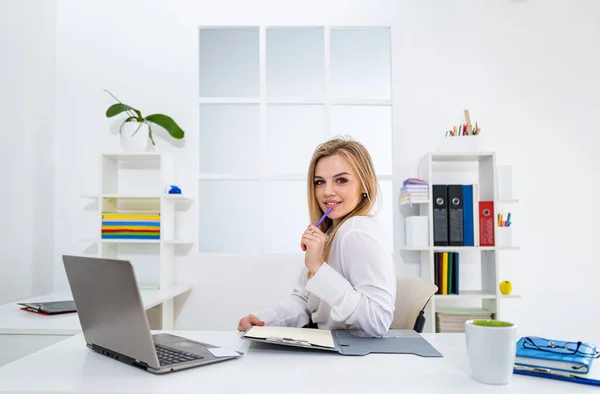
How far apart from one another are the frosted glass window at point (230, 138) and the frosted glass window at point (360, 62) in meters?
0.62

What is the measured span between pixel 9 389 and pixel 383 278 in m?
0.93

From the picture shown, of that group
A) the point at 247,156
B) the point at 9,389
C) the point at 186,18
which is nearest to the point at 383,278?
the point at 9,389

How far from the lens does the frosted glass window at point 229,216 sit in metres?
3.47

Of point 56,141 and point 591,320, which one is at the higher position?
point 56,141

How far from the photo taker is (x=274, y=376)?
0.98 metres

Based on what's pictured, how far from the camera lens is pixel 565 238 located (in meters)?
3.38

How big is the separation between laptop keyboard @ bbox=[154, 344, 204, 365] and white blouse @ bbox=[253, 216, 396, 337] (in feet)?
1.28

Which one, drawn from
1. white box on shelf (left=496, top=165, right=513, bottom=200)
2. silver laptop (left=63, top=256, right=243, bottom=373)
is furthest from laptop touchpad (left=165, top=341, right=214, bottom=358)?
white box on shelf (left=496, top=165, right=513, bottom=200)

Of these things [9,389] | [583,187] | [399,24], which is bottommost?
[9,389]

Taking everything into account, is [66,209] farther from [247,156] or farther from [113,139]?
[247,156]

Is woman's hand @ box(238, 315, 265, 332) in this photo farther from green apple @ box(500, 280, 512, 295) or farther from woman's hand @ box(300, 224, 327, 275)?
green apple @ box(500, 280, 512, 295)

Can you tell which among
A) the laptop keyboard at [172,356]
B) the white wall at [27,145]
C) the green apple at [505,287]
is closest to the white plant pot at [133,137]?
the white wall at [27,145]

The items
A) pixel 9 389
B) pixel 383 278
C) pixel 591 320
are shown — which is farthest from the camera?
pixel 591 320

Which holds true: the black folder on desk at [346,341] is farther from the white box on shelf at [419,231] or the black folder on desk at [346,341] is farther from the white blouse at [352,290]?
the white box on shelf at [419,231]
